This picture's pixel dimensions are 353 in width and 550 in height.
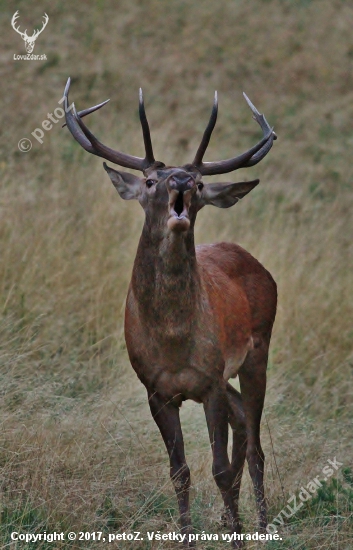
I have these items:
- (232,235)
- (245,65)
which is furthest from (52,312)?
(245,65)

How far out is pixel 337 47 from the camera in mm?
17156

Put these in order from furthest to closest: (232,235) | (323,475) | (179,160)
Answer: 1. (179,160)
2. (232,235)
3. (323,475)

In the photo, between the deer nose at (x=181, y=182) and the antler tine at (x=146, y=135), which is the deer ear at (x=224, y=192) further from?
the deer nose at (x=181, y=182)

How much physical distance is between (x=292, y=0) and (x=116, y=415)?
13316 millimetres

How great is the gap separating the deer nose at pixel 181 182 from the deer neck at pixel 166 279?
0.32 m

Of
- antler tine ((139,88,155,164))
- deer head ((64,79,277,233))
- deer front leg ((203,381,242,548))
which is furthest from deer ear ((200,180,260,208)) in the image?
deer front leg ((203,381,242,548))

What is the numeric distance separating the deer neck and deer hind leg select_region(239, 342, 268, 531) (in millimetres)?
1059

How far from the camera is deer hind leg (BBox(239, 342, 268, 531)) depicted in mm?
6297

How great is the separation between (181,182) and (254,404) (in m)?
1.88

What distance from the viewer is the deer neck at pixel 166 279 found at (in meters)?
5.34

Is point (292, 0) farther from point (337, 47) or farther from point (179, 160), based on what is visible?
point (179, 160)

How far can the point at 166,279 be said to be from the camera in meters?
5.37

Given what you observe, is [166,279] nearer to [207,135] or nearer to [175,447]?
[207,135]

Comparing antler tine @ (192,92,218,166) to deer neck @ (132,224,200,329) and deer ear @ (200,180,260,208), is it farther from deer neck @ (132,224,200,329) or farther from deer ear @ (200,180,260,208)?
deer neck @ (132,224,200,329)
